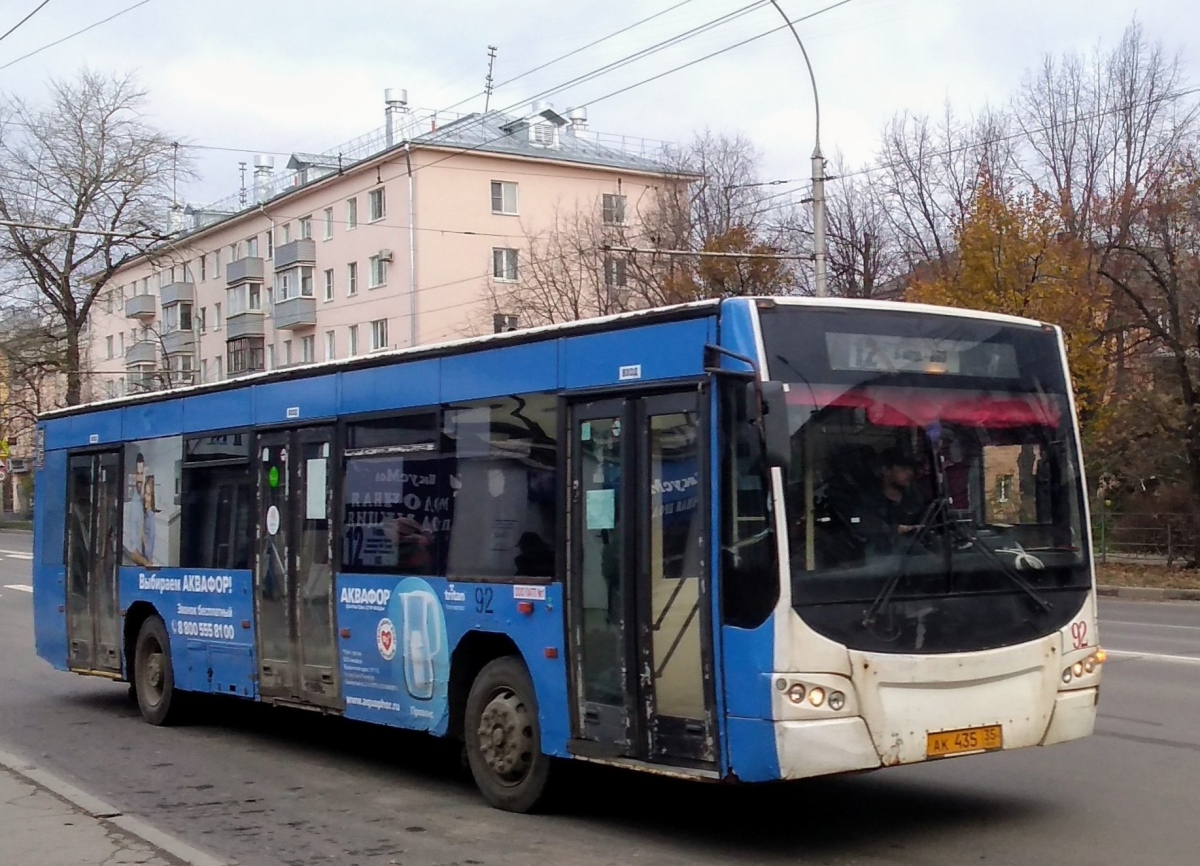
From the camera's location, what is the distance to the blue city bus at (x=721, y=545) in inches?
274

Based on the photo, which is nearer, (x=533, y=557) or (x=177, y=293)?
(x=533, y=557)

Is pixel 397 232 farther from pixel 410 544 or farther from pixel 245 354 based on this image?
pixel 410 544

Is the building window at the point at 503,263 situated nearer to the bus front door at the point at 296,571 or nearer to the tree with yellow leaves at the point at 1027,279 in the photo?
the tree with yellow leaves at the point at 1027,279

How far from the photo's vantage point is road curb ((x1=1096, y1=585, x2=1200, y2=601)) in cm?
2527

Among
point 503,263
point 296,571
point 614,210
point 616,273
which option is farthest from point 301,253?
point 296,571

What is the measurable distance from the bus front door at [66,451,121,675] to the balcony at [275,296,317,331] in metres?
48.6

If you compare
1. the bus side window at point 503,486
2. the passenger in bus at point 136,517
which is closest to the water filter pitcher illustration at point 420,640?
the bus side window at point 503,486

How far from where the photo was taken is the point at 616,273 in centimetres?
4125

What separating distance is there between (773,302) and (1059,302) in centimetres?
2014

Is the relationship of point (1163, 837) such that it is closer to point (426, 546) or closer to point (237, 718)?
point (426, 546)

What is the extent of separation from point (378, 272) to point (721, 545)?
52099 millimetres

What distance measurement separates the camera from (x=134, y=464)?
13.4m

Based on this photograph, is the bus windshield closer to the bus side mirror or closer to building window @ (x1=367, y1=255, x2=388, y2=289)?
the bus side mirror

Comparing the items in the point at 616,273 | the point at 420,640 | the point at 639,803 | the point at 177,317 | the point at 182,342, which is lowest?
the point at 639,803
